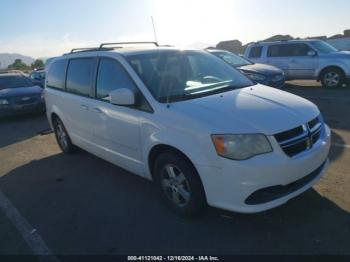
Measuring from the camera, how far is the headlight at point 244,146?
3.16m

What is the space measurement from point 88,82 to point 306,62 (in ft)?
32.6

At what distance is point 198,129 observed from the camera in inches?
130

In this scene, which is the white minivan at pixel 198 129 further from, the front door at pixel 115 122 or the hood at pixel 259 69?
the hood at pixel 259 69

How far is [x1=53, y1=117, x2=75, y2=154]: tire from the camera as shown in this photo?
6.29 metres

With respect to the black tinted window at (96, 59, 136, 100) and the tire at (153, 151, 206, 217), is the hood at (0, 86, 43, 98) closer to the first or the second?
the black tinted window at (96, 59, 136, 100)

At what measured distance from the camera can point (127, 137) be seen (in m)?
4.25

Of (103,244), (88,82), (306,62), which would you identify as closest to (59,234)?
(103,244)

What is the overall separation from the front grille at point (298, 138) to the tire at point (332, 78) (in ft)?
31.7

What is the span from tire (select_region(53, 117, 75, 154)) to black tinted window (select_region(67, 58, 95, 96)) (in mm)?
888

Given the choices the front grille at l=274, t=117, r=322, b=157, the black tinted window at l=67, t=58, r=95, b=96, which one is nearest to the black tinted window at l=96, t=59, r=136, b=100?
the black tinted window at l=67, t=58, r=95, b=96

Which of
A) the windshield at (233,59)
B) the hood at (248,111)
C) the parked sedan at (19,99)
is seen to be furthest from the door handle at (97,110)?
the windshield at (233,59)

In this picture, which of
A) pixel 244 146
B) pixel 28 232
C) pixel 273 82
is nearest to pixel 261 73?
pixel 273 82

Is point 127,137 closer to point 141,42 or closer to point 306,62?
point 141,42

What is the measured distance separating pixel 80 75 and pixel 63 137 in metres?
1.53
